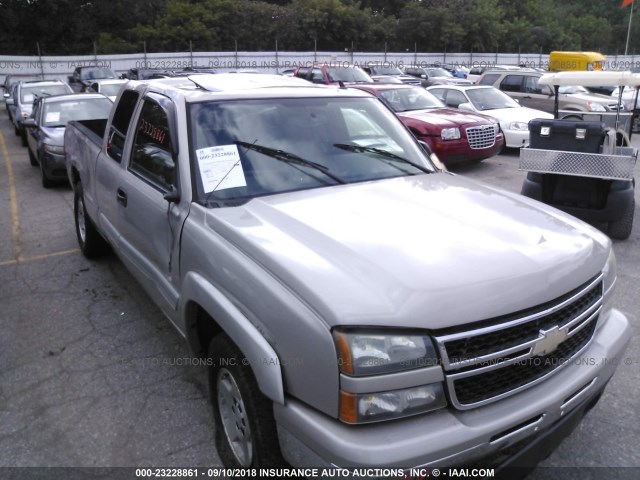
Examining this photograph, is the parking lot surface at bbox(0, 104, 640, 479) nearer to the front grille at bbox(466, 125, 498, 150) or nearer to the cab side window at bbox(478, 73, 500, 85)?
the front grille at bbox(466, 125, 498, 150)

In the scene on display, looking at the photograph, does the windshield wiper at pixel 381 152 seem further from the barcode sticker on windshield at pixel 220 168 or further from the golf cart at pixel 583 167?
the golf cart at pixel 583 167

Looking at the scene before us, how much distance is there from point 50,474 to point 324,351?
5.94 ft

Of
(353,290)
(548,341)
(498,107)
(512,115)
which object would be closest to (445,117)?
(512,115)

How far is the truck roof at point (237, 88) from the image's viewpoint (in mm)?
3408

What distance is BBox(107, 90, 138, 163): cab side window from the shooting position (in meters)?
4.14

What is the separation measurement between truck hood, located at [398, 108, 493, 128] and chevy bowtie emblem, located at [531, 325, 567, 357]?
27.6ft

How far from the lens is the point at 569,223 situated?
9.34 ft

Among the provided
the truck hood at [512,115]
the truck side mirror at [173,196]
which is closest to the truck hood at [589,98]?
the truck hood at [512,115]

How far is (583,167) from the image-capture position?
6109mm

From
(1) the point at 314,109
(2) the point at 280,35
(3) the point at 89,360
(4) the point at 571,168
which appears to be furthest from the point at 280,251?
(2) the point at 280,35

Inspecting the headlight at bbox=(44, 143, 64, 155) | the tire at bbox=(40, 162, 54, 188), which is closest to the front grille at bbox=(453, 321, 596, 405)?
the headlight at bbox=(44, 143, 64, 155)

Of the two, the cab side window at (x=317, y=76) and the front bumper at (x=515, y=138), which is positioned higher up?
the cab side window at (x=317, y=76)

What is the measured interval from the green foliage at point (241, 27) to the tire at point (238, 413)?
146 ft

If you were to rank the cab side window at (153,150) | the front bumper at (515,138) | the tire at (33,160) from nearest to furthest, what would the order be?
the cab side window at (153,150), the tire at (33,160), the front bumper at (515,138)
